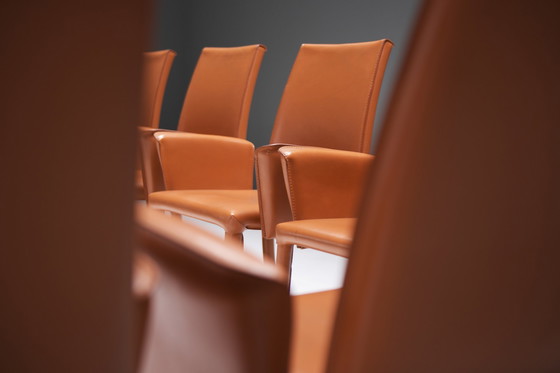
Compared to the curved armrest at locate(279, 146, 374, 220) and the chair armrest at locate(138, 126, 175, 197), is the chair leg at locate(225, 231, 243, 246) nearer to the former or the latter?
the curved armrest at locate(279, 146, 374, 220)

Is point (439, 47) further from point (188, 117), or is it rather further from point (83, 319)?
point (188, 117)

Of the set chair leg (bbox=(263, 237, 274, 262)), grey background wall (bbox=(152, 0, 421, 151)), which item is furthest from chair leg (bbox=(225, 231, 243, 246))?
grey background wall (bbox=(152, 0, 421, 151))

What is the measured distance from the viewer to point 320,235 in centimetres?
134

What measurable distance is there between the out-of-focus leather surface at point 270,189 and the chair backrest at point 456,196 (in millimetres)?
1121

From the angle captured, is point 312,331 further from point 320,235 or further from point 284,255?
point 284,255

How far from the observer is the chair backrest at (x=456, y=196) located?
1.41ft

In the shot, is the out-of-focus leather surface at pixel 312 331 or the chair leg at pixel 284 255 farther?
the chair leg at pixel 284 255

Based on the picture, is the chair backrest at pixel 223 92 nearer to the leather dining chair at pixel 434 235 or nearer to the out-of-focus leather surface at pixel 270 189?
the out-of-focus leather surface at pixel 270 189

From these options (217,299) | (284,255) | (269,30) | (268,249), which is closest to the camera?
(217,299)

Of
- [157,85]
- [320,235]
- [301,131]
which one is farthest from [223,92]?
[320,235]

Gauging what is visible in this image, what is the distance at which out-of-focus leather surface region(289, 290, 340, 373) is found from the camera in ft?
2.12

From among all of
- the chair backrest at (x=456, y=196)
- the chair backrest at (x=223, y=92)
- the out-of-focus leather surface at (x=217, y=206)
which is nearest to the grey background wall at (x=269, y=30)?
the chair backrest at (x=223, y=92)

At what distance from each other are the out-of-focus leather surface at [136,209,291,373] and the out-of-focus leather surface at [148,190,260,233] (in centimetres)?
113

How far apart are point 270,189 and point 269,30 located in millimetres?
3727
